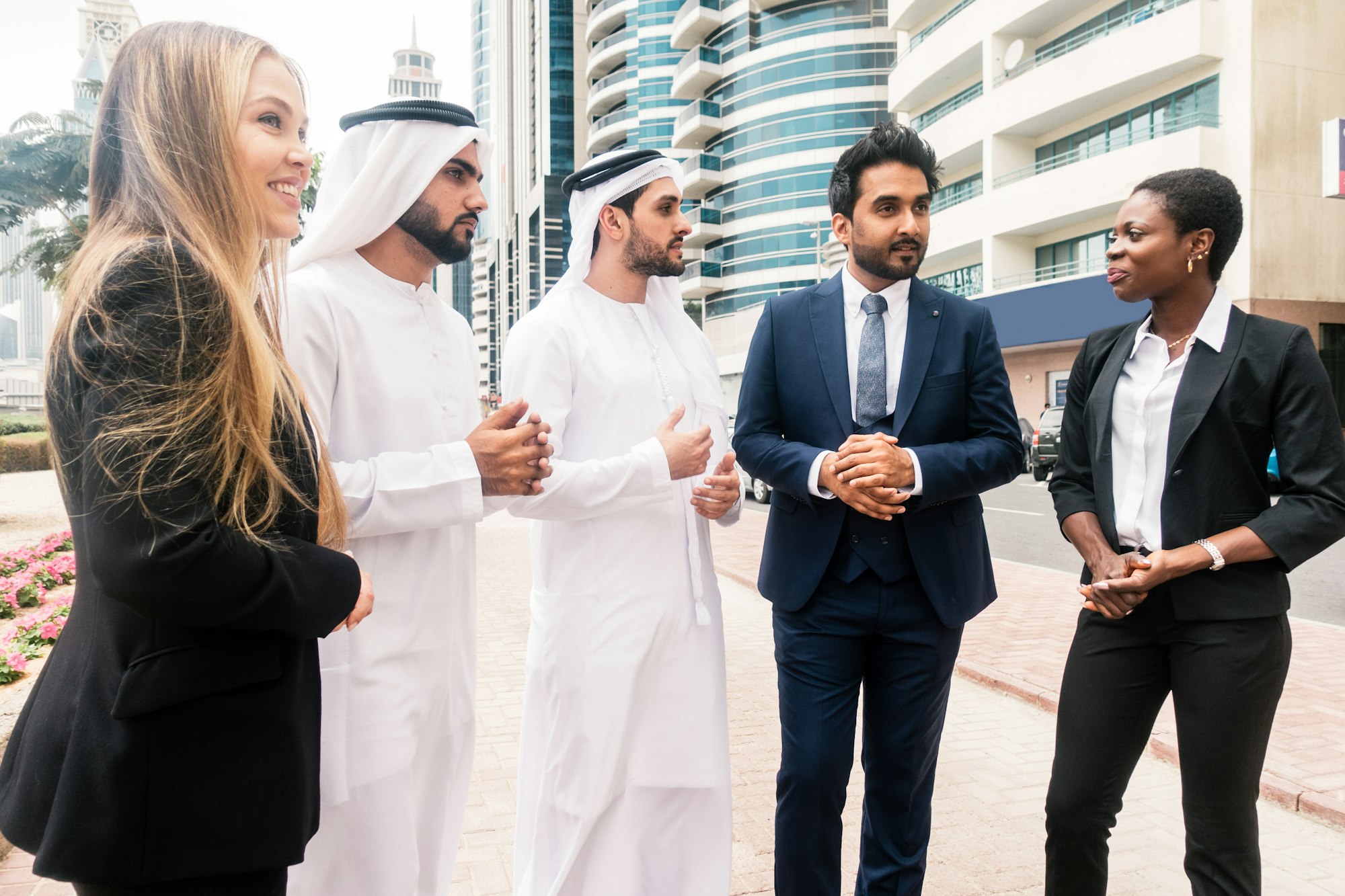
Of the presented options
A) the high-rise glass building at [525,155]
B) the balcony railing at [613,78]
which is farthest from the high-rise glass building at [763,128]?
the high-rise glass building at [525,155]

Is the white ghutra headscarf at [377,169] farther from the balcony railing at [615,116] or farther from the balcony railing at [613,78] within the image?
the balcony railing at [613,78]

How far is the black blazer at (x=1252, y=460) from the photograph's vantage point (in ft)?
7.37

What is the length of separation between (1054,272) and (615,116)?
43513 mm

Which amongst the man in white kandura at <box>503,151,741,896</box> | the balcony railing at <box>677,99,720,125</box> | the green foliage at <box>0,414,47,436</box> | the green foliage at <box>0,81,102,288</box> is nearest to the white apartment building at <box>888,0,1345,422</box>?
the balcony railing at <box>677,99,720,125</box>

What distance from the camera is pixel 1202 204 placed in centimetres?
240

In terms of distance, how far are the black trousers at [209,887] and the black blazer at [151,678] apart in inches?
1.5

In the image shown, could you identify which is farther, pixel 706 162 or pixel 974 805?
pixel 706 162

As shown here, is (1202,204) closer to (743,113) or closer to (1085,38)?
(1085,38)

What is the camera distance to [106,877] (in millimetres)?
1326

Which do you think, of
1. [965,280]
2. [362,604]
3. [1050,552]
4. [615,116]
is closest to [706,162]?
[615,116]

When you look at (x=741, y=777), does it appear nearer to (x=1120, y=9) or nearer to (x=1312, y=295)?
(x=1312, y=295)

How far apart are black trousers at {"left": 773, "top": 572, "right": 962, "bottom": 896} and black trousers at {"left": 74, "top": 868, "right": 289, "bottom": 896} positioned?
147cm

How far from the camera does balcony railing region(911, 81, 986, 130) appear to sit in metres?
33.0

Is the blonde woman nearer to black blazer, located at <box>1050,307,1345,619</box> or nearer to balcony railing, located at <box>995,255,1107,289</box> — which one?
black blazer, located at <box>1050,307,1345,619</box>
